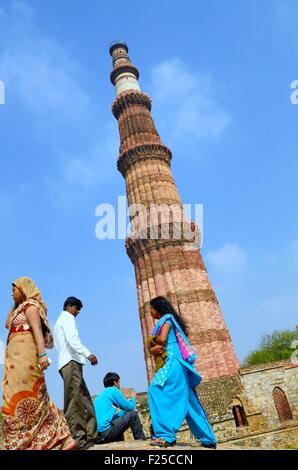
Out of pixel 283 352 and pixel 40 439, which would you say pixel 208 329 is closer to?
Answer: pixel 40 439

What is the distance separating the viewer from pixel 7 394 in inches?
125

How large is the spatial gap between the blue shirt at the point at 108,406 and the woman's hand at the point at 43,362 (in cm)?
169

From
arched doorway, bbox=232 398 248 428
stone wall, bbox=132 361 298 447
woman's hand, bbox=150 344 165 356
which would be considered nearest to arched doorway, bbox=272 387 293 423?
stone wall, bbox=132 361 298 447

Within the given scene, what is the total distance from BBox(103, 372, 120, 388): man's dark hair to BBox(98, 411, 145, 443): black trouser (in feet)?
1.70

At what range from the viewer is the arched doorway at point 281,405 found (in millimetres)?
13414

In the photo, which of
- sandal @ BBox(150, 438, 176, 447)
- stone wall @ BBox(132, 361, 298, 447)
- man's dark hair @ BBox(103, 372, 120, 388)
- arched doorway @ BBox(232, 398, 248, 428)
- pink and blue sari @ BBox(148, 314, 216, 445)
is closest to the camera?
sandal @ BBox(150, 438, 176, 447)

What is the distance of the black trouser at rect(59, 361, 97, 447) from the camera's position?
3974 millimetres

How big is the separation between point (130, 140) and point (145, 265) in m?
8.02

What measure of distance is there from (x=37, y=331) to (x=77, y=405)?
1223mm

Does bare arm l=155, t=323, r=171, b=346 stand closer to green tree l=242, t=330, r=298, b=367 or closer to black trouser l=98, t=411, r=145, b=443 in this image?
black trouser l=98, t=411, r=145, b=443

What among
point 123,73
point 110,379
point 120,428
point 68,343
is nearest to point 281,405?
point 110,379

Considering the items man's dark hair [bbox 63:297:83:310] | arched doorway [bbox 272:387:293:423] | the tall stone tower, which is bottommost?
arched doorway [bbox 272:387:293:423]

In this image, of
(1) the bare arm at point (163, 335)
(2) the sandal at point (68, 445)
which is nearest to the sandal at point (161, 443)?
(2) the sandal at point (68, 445)
